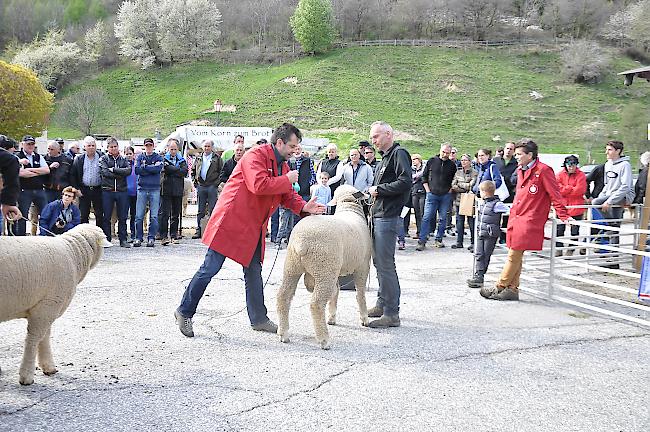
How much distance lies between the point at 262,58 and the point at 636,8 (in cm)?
4922

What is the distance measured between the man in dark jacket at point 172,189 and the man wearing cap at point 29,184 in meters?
2.26

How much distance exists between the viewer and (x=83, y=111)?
1954 inches

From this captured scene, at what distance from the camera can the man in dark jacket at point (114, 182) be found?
10.5m

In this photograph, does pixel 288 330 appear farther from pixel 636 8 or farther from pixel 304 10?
pixel 636 8

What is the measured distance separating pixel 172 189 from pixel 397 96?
4877 cm

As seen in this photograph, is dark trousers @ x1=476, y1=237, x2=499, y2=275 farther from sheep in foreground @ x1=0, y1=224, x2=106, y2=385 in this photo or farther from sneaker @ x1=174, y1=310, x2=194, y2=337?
sheep in foreground @ x1=0, y1=224, x2=106, y2=385

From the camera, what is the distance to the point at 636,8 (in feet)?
233

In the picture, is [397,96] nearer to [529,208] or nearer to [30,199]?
[30,199]

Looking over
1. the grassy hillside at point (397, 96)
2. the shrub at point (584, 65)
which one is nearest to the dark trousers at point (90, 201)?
the grassy hillside at point (397, 96)

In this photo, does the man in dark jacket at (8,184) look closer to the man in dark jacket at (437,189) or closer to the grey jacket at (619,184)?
the man in dark jacket at (437,189)

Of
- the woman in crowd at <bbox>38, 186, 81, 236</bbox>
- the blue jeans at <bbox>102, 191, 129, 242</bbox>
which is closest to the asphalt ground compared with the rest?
the woman in crowd at <bbox>38, 186, 81, 236</bbox>

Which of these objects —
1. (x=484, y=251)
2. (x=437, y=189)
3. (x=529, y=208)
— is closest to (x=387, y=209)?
(x=529, y=208)

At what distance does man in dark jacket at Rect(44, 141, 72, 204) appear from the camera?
10.4m

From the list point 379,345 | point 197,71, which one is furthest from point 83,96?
point 379,345
